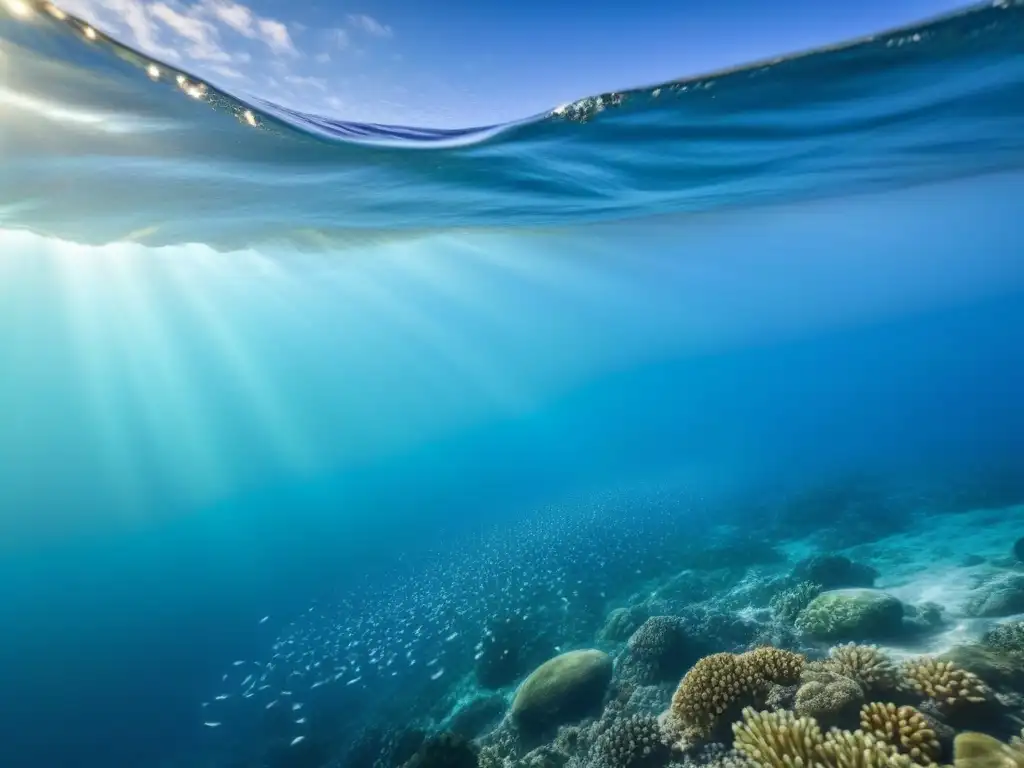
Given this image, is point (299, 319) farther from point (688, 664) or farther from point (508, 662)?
point (688, 664)

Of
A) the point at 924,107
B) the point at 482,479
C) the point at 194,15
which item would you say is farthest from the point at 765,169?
the point at 482,479

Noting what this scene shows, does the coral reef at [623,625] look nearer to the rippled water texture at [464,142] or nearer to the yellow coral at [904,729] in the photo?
the yellow coral at [904,729]

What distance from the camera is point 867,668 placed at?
602 cm

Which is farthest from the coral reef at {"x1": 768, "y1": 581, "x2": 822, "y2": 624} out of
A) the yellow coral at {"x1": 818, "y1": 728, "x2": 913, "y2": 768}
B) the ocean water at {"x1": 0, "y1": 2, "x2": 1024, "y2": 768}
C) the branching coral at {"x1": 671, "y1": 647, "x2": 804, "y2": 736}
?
the yellow coral at {"x1": 818, "y1": 728, "x2": 913, "y2": 768}

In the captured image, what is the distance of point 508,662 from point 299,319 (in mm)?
53765

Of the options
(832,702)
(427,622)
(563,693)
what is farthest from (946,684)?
(427,622)

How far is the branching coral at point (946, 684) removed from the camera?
221 inches

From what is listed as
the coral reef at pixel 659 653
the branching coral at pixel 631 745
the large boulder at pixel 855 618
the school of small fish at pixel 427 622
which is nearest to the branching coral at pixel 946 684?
the branching coral at pixel 631 745

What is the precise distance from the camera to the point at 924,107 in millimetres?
10398

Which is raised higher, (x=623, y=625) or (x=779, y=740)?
(x=779, y=740)

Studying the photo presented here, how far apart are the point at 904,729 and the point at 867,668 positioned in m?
1.09

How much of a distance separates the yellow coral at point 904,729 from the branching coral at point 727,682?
1.06 metres

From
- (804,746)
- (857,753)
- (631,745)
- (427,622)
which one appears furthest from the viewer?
(427,622)

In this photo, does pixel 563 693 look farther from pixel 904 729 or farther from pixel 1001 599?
pixel 1001 599
